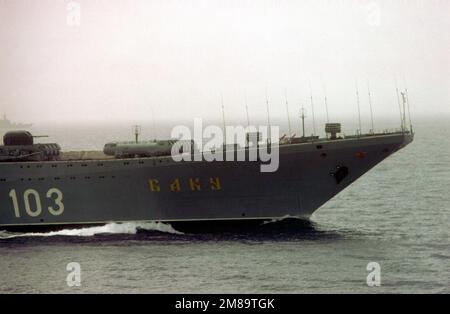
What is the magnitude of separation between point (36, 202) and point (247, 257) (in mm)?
16813

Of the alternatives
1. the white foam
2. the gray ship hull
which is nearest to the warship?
the gray ship hull

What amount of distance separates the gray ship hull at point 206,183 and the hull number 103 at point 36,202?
77 mm

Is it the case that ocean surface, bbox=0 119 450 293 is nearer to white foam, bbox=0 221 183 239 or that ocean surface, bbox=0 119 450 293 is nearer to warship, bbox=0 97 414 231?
white foam, bbox=0 221 183 239

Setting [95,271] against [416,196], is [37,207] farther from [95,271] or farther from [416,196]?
[416,196]

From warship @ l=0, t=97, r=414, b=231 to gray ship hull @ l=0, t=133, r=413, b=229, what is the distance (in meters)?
0.07

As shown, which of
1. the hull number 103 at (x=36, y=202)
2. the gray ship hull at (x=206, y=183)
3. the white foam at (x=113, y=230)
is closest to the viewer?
the gray ship hull at (x=206, y=183)

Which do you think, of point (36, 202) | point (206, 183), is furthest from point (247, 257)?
point (36, 202)

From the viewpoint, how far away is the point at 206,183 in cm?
4497

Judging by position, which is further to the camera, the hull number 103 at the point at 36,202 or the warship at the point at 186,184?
the hull number 103 at the point at 36,202

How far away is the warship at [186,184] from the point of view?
44906 mm

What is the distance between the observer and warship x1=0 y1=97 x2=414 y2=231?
44.9 metres

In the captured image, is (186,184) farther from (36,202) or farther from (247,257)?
(36,202)

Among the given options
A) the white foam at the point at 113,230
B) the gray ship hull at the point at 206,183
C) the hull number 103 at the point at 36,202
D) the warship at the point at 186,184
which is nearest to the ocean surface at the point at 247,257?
the white foam at the point at 113,230

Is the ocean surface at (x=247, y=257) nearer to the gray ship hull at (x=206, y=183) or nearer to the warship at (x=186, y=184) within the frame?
the warship at (x=186, y=184)
